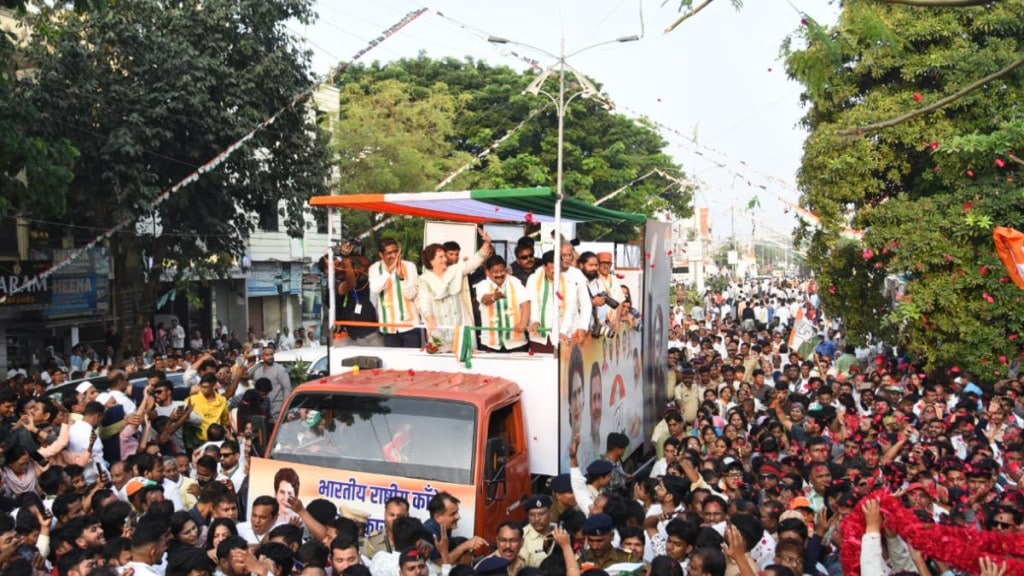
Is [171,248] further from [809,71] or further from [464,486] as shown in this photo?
[809,71]

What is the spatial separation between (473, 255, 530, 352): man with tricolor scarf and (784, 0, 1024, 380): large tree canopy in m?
5.87

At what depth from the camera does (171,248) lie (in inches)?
Result: 784

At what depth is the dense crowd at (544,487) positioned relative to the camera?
5.22 meters

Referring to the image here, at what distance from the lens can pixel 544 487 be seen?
741cm

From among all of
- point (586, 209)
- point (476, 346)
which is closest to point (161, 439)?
point (476, 346)

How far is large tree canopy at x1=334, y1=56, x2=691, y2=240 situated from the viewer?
26219 millimetres

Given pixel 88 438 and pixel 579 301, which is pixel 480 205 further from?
pixel 88 438

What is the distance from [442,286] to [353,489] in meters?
2.59

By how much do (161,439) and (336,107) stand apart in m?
23.6

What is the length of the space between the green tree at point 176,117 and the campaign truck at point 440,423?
9.57 m

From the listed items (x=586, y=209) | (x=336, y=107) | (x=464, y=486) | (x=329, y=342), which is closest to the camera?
(x=464, y=486)

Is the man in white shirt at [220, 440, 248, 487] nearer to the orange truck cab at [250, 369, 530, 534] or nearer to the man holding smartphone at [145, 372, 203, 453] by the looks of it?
the orange truck cab at [250, 369, 530, 534]

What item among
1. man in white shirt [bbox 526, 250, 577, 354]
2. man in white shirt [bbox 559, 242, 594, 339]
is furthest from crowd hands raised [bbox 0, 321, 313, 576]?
man in white shirt [bbox 559, 242, 594, 339]

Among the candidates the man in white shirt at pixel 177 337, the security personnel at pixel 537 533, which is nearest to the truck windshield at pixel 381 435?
the security personnel at pixel 537 533
